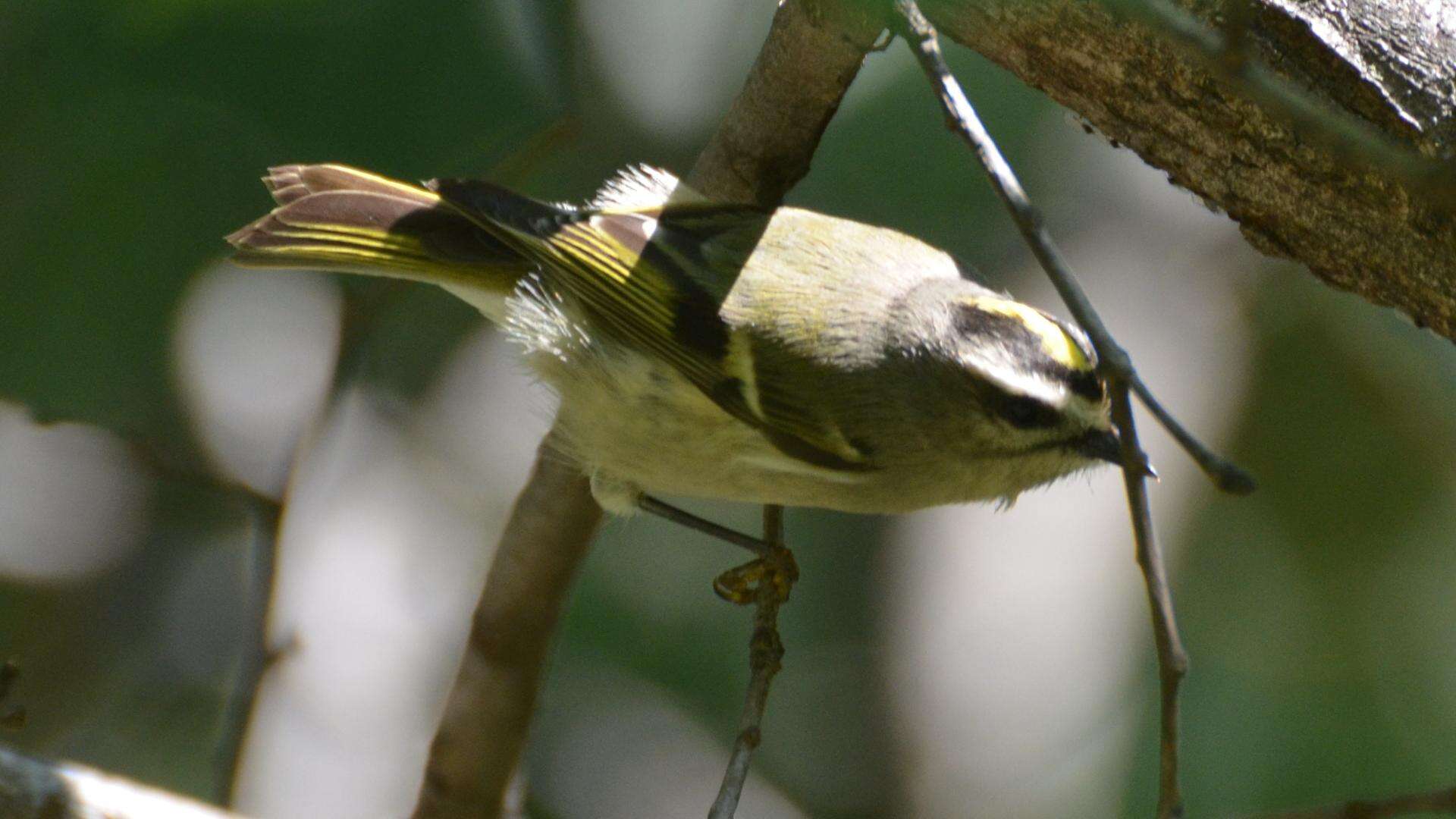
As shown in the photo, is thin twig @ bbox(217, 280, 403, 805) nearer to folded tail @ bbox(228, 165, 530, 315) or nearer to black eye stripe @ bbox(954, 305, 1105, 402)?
folded tail @ bbox(228, 165, 530, 315)

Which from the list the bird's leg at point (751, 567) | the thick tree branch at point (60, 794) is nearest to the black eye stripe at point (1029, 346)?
the bird's leg at point (751, 567)

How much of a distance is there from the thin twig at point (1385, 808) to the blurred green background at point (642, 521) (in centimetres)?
212

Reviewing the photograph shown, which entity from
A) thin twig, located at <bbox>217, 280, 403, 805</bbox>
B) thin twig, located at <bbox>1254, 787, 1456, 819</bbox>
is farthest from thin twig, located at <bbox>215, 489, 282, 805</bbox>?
thin twig, located at <bbox>1254, 787, 1456, 819</bbox>

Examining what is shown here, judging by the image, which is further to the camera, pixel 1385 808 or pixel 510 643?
pixel 510 643

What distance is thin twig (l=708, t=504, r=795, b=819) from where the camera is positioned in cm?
150

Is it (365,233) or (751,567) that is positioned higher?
(365,233)

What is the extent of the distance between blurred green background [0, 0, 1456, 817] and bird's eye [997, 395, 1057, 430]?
1.49 m

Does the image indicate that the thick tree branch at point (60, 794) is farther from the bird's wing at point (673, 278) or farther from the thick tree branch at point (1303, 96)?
the thick tree branch at point (1303, 96)

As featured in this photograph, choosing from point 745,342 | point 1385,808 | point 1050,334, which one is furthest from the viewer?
point 745,342

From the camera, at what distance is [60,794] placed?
142 cm

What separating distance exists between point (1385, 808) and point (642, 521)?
8.61 feet

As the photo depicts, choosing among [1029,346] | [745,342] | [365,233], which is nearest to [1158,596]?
[1029,346]

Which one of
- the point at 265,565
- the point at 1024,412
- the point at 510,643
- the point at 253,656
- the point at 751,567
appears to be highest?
the point at 1024,412

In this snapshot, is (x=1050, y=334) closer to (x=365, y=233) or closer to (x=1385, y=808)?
(x=1385, y=808)
